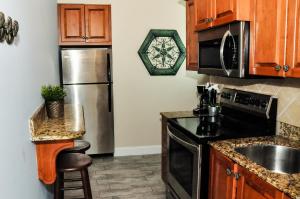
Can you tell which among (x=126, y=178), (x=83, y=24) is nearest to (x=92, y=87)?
(x=83, y=24)

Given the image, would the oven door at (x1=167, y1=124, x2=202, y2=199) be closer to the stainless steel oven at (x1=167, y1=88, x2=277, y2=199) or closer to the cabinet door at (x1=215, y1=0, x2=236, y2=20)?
the stainless steel oven at (x1=167, y1=88, x2=277, y2=199)

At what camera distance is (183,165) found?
2.39 metres

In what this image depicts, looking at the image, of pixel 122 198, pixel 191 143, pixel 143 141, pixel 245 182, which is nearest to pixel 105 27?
pixel 143 141

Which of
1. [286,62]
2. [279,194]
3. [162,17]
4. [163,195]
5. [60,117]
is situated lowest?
[163,195]

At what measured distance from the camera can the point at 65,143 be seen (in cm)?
191

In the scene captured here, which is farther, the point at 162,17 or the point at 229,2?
the point at 162,17

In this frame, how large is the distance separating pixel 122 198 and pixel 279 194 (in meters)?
2.20

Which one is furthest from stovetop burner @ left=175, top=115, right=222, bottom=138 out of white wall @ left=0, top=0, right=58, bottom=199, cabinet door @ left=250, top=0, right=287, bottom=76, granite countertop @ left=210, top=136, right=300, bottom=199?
white wall @ left=0, top=0, right=58, bottom=199

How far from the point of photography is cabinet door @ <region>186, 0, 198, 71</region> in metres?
2.91

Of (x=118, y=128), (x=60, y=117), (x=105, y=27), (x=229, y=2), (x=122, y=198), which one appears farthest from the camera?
(x=118, y=128)

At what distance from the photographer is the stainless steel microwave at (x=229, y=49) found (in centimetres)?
201

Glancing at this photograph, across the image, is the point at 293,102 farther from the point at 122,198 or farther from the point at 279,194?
the point at 122,198

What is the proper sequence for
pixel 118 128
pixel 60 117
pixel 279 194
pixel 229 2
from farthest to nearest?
pixel 118 128 < pixel 60 117 < pixel 229 2 < pixel 279 194

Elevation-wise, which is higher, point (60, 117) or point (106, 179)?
point (60, 117)
